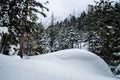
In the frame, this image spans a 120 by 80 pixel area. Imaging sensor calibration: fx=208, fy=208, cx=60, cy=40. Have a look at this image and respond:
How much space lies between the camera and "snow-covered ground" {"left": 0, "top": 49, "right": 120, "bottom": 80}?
18.2 ft

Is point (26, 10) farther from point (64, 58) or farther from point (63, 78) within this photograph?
point (63, 78)

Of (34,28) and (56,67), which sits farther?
Result: (34,28)

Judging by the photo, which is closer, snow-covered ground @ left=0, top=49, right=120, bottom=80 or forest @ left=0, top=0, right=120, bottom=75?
snow-covered ground @ left=0, top=49, right=120, bottom=80

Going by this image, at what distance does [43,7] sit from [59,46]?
175 ft

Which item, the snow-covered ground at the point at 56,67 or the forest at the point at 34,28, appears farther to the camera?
the forest at the point at 34,28

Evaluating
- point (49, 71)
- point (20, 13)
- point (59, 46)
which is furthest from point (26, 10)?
point (59, 46)

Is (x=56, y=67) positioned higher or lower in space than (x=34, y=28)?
lower

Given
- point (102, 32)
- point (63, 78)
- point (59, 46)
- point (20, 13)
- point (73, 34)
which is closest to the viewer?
point (63, 78)

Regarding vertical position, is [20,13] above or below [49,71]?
above

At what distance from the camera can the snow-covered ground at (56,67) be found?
5.54 m

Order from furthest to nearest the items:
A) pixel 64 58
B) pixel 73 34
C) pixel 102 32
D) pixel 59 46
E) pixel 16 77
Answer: pixel 59 46, pixel 73 34, pixel 102 32, pixel 64 58, pixel 16 77

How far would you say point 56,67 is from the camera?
263 inches

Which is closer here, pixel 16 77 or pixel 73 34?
pixel 16 77

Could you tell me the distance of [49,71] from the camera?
6.10 m
